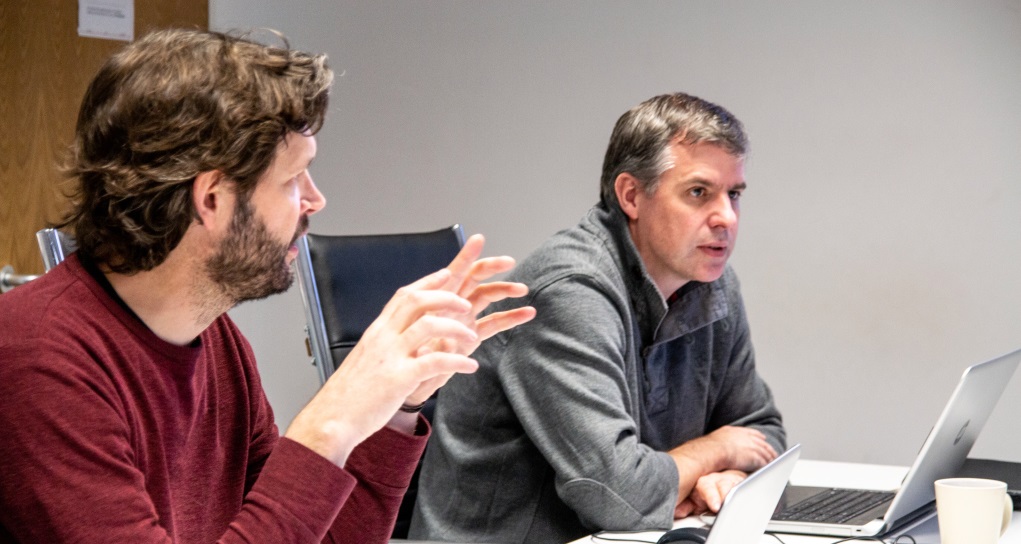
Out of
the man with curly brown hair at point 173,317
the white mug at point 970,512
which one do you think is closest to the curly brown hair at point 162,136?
the man with curly brown hair at point 173,317

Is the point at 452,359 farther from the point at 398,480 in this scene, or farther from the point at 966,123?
the point at 966,123

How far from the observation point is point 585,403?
66.7 inches

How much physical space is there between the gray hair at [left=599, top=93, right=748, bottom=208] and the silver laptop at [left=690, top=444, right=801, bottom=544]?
81 cm

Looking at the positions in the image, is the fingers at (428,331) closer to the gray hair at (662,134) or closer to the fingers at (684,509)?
the fingers at (684,509)

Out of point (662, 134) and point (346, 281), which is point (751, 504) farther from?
point (346, 281)

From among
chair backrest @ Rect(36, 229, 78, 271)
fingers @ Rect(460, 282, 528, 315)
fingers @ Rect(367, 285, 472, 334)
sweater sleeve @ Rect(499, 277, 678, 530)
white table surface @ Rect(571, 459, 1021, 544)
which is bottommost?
white table surface @ Rect(571, 459, 1021, 544)

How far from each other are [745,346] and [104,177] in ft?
4.47

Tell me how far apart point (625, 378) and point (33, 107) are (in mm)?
2098

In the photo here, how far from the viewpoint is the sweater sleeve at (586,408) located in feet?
5.39

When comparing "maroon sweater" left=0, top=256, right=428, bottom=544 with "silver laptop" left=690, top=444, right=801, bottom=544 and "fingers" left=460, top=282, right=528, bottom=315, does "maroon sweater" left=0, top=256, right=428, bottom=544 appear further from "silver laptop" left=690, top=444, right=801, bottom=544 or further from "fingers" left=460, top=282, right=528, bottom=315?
"silver laptop" left=690, top=444, right=801, bottom=544

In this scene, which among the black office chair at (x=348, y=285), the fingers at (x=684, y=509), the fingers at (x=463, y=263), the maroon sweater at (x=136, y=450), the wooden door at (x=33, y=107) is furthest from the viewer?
the wooden door at (x=33, y=107)

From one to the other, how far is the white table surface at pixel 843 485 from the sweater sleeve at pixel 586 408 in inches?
2.4

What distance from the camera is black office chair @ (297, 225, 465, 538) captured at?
7.10 ft

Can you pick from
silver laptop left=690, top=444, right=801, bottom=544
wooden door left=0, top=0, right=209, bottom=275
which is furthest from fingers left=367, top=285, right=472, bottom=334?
wooden door left=0, top=0, right=209, bottom=275
